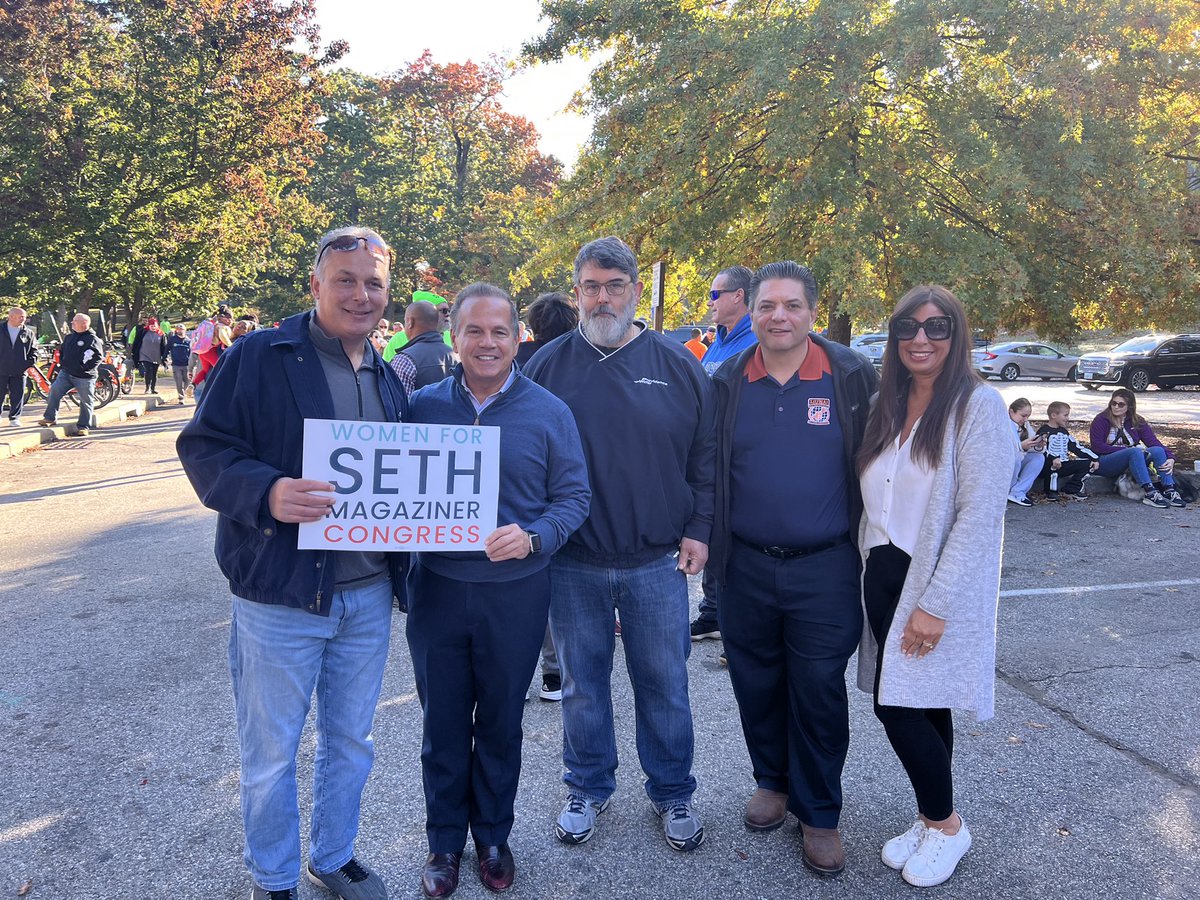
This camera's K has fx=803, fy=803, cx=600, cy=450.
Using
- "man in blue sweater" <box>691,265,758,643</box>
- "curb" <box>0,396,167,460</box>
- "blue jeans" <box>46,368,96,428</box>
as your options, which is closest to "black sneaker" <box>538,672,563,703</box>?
"man in blue sweater" <box>691,265,758,643</box>

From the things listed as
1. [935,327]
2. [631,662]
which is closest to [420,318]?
[631,662]

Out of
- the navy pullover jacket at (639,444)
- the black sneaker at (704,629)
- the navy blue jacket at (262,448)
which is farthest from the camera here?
the black sneaker at (704,629)

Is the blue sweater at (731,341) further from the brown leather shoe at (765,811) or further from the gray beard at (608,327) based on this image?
the brown leather shoe at (765,811)

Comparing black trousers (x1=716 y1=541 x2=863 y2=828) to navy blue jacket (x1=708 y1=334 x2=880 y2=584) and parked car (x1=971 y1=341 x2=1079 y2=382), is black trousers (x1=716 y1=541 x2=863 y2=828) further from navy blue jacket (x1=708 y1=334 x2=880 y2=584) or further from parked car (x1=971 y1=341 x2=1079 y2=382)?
parked car (x1=971 y1=341 x2=1079 y2=382)

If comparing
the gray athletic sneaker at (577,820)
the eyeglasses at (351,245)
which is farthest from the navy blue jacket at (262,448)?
the gray athletic sneaker at (577,820)

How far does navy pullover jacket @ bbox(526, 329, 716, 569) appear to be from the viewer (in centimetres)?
301

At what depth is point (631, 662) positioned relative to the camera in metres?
3.21

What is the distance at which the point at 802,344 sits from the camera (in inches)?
120

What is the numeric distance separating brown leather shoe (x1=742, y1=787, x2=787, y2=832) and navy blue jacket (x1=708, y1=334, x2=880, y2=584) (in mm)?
888

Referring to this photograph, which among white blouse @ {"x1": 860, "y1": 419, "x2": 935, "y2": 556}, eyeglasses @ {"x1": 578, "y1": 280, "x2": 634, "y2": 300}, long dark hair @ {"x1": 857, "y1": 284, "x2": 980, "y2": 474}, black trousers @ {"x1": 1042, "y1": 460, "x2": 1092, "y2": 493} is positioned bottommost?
black trousers @ {"x1": 1042, "y1": 460, "x2": 1092, "y2": 493}

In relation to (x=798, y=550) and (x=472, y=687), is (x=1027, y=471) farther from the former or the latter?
(x=472, y=687)

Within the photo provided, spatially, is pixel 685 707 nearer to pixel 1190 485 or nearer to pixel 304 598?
pixel 304 598

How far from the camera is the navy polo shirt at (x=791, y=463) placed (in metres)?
2.96

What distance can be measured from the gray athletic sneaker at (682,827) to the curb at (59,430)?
1165cm
